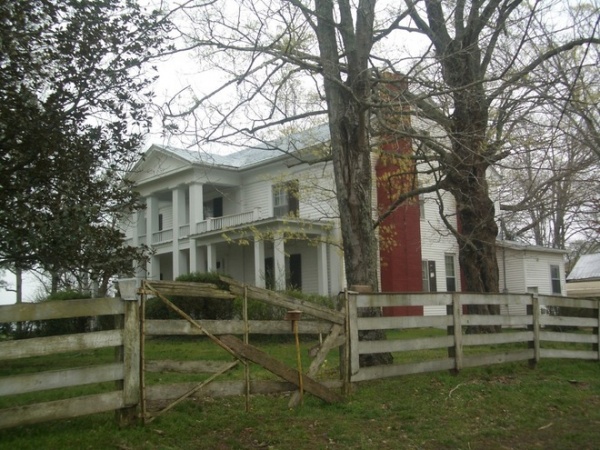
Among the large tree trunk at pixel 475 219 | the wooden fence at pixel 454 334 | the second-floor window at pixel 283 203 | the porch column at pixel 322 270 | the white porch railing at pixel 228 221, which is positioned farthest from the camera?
the second-floor window at pixel 283 203

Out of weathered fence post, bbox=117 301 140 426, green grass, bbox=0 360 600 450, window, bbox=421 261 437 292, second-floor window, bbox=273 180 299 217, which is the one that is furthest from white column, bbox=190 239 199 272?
weathered fence post, bbox=117 301 140 426

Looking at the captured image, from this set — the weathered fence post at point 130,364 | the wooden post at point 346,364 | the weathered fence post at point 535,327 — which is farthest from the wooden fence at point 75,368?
the weathered fence post at point 535,327

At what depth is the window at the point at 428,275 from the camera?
27.0 metres

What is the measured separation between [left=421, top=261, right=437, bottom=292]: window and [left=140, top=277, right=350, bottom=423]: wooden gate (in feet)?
64.3

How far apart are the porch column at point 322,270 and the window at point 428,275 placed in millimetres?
5008

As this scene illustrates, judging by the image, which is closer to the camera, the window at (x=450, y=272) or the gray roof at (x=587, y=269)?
the window at (x=450, y=272)

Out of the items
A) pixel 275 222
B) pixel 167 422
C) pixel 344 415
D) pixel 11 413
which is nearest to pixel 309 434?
pixel 344 415

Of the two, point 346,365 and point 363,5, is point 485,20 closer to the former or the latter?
point 363,5

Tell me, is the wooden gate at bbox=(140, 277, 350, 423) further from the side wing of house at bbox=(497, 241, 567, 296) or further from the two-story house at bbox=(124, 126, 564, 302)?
the side wing of house at bbox=(497, 241, 567, 296)

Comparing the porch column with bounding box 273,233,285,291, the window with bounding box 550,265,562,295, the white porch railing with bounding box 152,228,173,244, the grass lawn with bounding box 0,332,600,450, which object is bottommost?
the grass lawn with bounding box 0,332,600,450

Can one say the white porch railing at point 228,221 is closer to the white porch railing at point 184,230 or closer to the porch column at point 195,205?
the porch column at point 195,205

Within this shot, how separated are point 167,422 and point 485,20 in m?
11.1

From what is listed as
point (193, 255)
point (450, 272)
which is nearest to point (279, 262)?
point (193, 255)

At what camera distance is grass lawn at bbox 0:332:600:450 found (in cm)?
594
